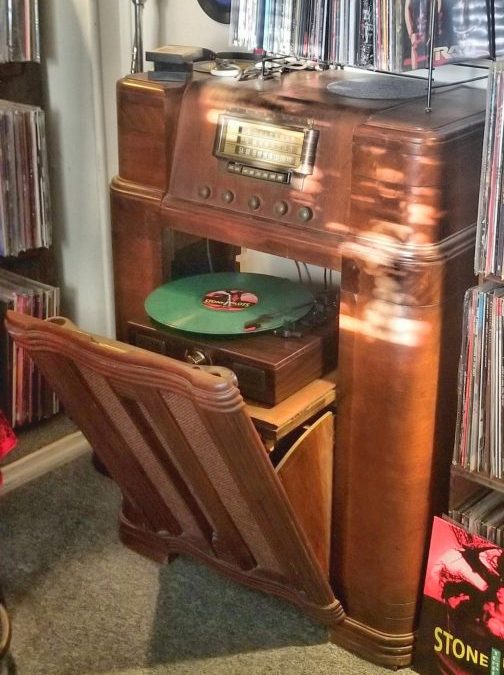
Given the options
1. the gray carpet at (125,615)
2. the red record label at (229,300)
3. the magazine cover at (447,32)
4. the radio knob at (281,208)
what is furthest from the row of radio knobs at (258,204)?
the gray carpet at (125,615)

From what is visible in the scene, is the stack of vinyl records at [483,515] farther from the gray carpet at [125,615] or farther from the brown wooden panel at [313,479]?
the gray carpet at [125,615]

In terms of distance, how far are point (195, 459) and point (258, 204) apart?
468mm

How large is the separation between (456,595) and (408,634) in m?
0.17

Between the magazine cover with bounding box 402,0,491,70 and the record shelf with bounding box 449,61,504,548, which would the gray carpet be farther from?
the magazine cover with bounding box 402,0,491,70

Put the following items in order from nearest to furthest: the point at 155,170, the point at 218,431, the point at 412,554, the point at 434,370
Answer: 1. the point at 218,431
2. the point at 434,370
3. the point at 412,554
4. the point at 155,170

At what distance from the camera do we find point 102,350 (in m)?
1.47

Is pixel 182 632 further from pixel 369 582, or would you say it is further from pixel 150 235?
pixel 150 235

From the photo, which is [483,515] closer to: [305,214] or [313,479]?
[313,479]

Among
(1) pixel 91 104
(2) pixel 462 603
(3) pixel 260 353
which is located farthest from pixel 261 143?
(2) pixel 462 603

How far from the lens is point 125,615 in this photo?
1.91 meters

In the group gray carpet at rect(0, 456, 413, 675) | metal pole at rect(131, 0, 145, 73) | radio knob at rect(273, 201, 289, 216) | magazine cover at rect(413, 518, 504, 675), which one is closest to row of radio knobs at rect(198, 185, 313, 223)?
radio knob at rect(273, 201, 289, 216)

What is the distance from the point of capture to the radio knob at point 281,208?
1672mm

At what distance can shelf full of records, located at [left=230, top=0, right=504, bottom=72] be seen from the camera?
1.52m

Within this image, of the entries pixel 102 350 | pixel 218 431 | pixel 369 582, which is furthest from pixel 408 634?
pixel 102 350
